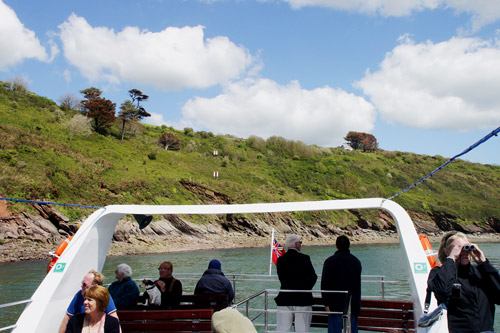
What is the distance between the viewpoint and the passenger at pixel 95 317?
3.91m

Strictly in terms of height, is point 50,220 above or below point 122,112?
below

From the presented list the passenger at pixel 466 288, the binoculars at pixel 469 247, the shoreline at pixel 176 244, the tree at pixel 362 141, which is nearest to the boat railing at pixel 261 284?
the passenger at pixel 466 288

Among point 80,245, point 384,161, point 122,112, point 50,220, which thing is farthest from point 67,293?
point 384,161

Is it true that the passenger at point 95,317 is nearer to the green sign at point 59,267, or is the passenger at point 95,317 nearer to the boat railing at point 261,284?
the green sign at point 59,267

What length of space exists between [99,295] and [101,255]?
3.06m

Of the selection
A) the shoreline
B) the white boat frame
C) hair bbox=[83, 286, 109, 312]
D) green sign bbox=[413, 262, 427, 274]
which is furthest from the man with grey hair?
the shoreline

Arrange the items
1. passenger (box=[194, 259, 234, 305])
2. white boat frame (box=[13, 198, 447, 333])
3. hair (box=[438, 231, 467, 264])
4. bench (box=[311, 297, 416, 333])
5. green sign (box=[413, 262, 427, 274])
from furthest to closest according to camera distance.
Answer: passenger (box=[194, 259, 234, 305]) < bench (box=[311, 297, 416, 333]) < white boat frame (box=[13, 198, 447, 333]) < green sign (box=[413, 262, 427, 274]) < hair (box=[438, 231, 467, 264])

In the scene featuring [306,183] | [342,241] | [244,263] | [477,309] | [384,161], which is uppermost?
[384,161]

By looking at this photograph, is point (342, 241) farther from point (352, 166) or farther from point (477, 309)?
point (352, 166)

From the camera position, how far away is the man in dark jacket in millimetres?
5477

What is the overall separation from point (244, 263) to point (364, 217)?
35.5m

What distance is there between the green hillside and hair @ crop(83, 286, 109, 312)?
35555 mm

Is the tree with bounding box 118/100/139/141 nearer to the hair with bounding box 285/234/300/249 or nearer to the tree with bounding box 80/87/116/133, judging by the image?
the tree with bounding box 80/87/116/133

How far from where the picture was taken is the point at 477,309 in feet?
10.9
